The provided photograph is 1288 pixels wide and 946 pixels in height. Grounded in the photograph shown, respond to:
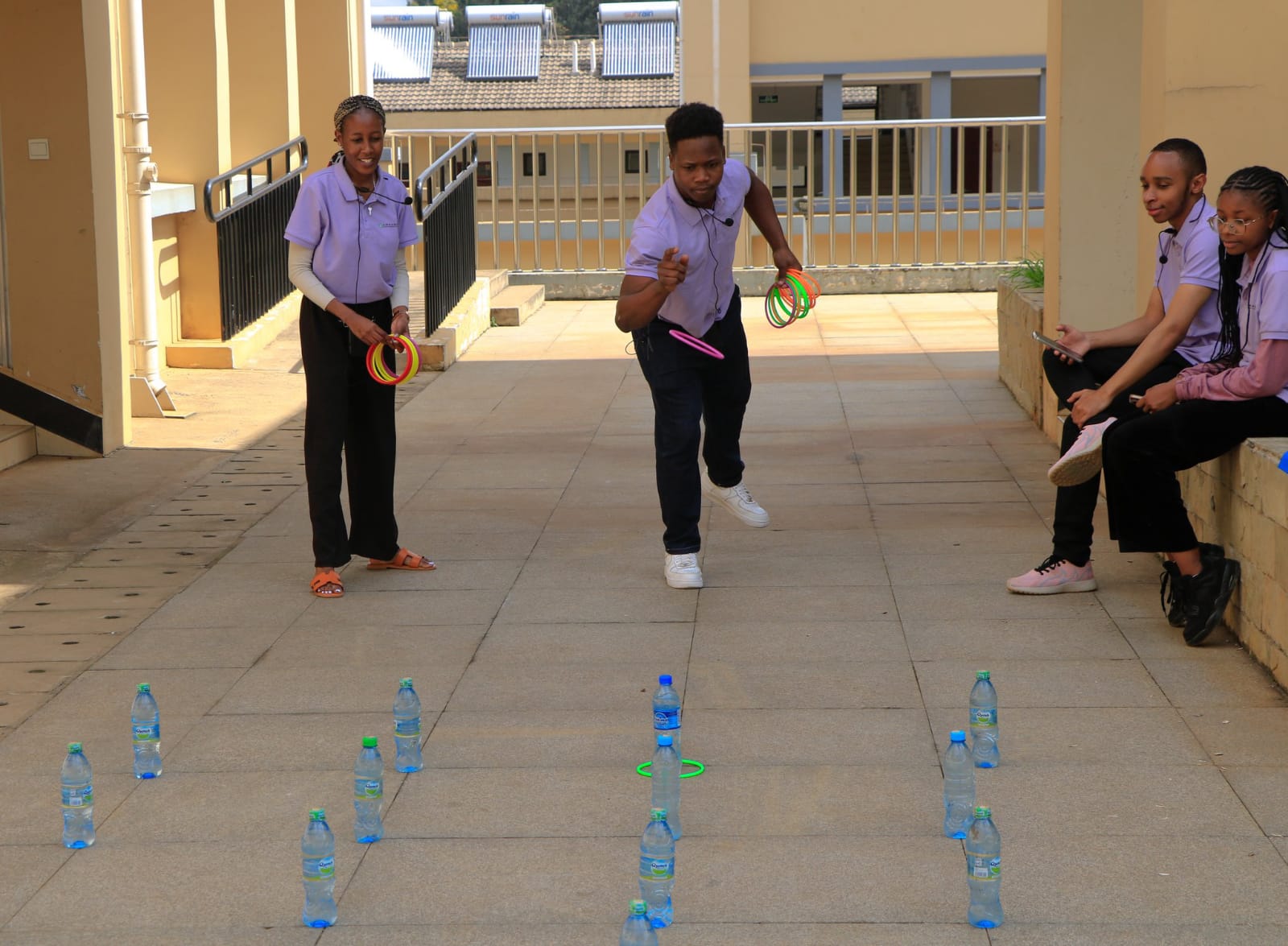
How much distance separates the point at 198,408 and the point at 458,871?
753 cm

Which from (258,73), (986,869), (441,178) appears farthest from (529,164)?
(986,869)

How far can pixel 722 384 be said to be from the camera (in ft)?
21.5

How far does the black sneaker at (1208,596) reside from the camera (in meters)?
5.42

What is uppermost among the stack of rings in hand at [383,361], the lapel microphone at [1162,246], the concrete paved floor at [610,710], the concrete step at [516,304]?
the lapel microphone at [1162,246]

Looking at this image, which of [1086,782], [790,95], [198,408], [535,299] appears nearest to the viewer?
[1086,782]

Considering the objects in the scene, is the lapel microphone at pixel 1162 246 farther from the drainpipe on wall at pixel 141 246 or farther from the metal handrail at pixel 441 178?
the metal handrail at pixel 441 178

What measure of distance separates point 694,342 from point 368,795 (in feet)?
8.72

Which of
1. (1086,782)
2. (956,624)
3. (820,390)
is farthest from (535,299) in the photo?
(1086,782)

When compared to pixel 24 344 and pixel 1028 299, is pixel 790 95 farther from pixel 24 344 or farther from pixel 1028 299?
pixel 24 344

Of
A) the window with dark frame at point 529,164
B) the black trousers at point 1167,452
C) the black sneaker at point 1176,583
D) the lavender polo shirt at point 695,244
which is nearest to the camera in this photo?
the black trousers at point 1167,452

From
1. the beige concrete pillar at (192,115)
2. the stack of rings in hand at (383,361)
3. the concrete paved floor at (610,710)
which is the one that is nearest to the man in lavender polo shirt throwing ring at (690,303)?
the concrete paved floor at (610,710)

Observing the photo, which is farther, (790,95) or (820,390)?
(790,95)

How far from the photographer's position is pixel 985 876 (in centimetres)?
349

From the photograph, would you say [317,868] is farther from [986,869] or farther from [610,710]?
[610,710]
